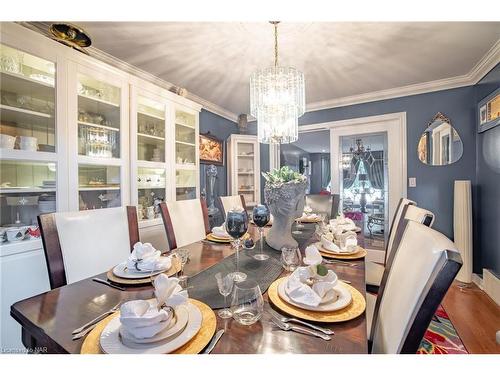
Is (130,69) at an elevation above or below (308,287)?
above

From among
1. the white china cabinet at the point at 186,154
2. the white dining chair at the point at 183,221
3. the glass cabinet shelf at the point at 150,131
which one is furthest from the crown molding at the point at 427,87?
the white dining chair at the point at 183,221

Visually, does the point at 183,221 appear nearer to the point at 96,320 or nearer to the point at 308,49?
the point at 96,320

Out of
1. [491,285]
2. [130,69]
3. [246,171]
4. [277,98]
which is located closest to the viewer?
[277,98]

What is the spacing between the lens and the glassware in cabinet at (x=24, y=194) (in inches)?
57.5

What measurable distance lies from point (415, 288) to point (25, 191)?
6.96ft

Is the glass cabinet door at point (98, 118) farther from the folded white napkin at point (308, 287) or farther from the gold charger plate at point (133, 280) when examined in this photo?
the folded white napkin at point (308, 287)

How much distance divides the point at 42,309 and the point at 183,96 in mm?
2409

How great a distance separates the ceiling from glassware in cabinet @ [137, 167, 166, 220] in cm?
108

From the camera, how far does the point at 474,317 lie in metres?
1.87

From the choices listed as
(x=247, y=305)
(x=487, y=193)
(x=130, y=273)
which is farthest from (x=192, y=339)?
(x=487, y=193)

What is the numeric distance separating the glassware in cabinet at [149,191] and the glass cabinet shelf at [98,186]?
0.25 metres
